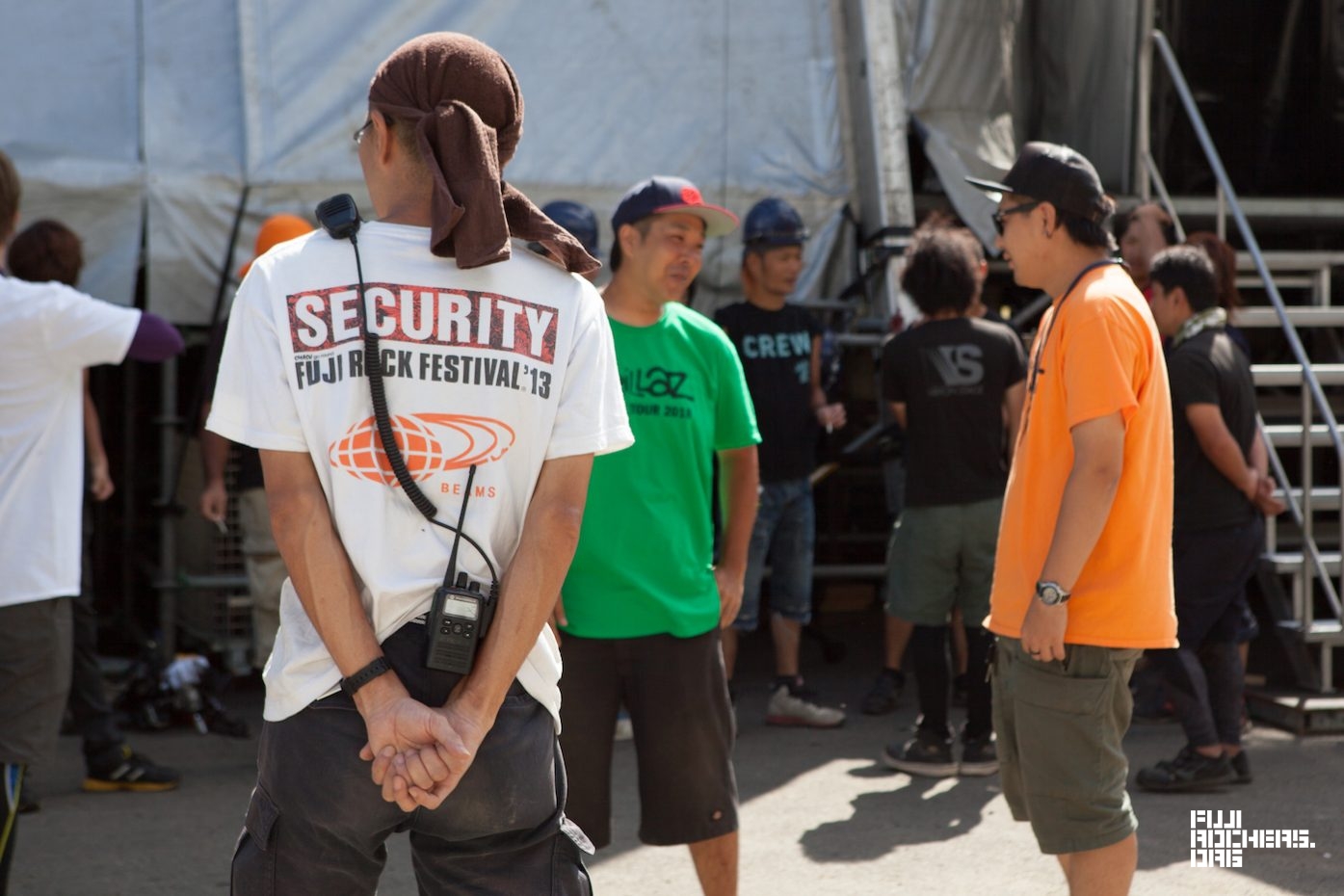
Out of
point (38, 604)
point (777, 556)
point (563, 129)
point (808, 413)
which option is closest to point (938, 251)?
point (808, 413)

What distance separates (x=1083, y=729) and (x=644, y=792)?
3.44 ft

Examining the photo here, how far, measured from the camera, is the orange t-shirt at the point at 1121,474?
3143 millimetres

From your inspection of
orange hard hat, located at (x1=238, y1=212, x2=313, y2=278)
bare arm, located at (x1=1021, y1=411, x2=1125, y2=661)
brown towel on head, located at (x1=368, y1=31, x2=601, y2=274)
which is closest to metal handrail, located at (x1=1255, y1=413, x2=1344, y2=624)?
bare arm, located at (x1=1021, y1=411, x2=1125, y2=661)

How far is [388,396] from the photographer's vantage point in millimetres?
2041

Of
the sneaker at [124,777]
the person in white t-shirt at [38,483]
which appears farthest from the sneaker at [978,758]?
the person in white t-shirt at [38,483]

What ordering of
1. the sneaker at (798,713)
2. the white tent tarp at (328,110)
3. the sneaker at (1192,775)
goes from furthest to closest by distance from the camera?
the white tent tarp at (328,110) < the sneaker at (798,713) < the sneaker at (1192,775)

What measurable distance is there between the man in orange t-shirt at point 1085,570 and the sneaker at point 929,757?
1.96 metres

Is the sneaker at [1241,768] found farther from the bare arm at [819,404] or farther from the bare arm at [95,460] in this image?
the bare arm at [95,460]

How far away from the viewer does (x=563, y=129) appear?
22.4 feet

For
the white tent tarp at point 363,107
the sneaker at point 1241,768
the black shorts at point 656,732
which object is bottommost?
the sneaker at point 1241,768

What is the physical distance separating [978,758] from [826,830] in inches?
35.7

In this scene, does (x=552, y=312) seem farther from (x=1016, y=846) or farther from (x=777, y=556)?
(x=777, y=556)

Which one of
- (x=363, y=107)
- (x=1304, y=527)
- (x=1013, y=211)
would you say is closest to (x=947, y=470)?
(x=1304, y=527)

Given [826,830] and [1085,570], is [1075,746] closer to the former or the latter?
[1085,570]
